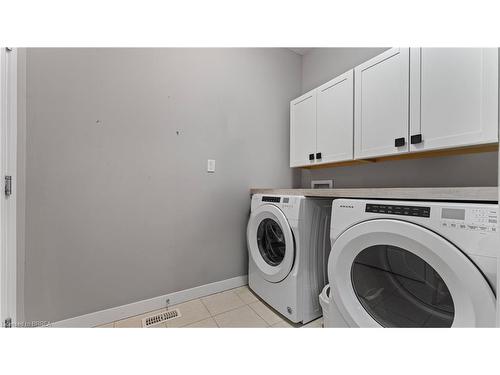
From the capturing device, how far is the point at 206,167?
1.53 metres

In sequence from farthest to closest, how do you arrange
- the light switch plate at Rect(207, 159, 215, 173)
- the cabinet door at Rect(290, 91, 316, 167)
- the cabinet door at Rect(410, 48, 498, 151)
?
the cabinet door at Rect(290, 91, 316, 167) → the light switch plate at Rect(207, 159, 215, 173) → the cabinet door at Rect(410, 48, 498, 151)

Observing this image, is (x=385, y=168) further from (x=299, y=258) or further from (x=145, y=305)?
(x=145, y=305)

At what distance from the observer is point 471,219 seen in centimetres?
57

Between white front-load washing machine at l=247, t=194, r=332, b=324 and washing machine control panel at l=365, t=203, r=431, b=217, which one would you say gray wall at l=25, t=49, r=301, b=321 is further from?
washing machine control panel at l=365, t=203, r=431, b=217

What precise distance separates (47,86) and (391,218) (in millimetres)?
1810

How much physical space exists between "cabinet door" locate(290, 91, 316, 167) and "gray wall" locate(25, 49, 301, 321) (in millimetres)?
258

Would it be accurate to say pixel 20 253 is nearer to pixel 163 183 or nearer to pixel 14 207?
pixel 14 207

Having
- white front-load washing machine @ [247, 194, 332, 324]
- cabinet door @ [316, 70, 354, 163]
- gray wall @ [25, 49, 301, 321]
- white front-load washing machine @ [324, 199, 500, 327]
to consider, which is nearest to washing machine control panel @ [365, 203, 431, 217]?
white front-load washing machine @ [324, 199, 500, 327]

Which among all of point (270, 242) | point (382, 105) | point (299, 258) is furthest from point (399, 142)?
point (270, 242)

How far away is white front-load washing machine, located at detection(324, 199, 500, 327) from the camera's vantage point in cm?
54

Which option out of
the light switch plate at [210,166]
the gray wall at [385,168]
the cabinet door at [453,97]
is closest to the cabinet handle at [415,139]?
the cabinet door at [453,97]

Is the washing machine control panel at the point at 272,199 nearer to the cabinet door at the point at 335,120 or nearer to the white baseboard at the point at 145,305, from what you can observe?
the cabinet door at the point at 335,120
